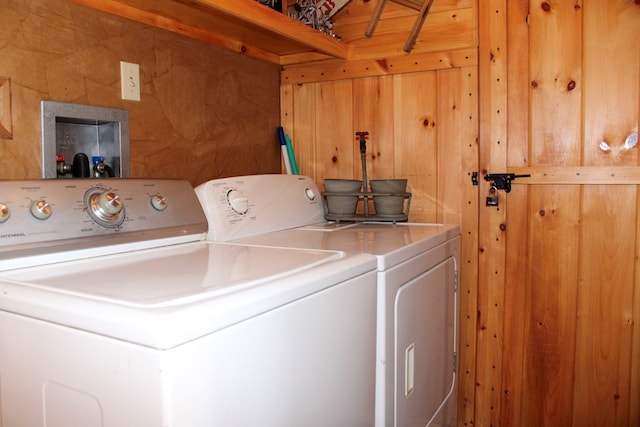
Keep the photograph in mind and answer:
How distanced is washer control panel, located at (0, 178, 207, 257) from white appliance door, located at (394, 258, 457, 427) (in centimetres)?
67

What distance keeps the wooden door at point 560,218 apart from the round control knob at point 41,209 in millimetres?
1631

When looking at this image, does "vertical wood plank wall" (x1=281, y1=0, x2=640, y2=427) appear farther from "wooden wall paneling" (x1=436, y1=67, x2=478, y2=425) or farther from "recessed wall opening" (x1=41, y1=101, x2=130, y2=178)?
"recessed wall opening" (x1=41, y1=101, x2=130, y2=178)

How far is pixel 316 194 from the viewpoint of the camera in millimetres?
2162

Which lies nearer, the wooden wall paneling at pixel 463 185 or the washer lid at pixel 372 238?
the washer lid at pixel 372 238

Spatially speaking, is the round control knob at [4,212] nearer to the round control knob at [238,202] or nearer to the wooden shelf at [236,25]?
the round control knob at [238,202]

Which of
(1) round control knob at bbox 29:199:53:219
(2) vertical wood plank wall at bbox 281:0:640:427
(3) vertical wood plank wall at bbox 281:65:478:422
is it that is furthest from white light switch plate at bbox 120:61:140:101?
(2) vertical wood plank wall at bbox 281:0:640:427

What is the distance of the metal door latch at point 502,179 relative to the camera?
6.95ft

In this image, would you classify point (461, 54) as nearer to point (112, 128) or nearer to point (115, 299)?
point (112, 128)

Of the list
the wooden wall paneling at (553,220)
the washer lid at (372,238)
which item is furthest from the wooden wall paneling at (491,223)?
the washer lid at (372,238)

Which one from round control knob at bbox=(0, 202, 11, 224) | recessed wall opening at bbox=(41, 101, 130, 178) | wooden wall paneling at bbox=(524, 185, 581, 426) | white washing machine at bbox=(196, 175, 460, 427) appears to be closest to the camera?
round control knob at bbox=(0, 202, 11, 224)

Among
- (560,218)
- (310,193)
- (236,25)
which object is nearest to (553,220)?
(560,218)

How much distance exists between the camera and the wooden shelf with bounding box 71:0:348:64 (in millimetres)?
1741

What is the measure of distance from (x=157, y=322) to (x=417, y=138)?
176cm

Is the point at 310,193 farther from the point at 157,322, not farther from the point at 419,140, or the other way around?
the point at 157,322
